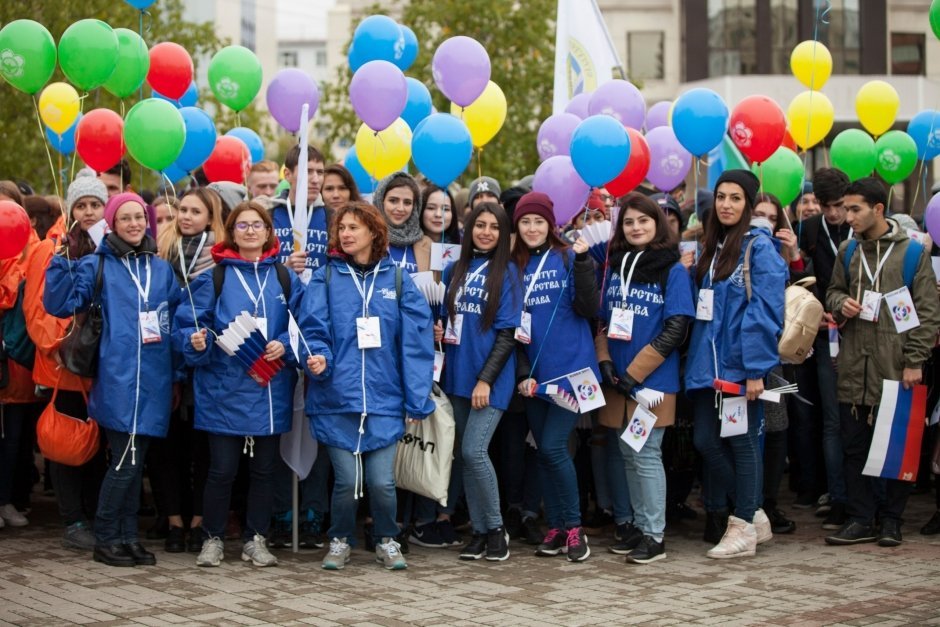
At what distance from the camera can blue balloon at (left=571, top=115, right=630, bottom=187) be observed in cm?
775

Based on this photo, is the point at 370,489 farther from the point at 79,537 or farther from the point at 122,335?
the point at 79,537

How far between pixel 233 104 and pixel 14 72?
7.64 feet

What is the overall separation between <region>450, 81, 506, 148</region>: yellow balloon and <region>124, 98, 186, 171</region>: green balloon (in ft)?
8.09

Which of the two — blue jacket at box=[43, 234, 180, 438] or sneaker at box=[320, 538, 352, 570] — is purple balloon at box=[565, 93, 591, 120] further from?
sneaker at box=[320, 538, 352, 570]

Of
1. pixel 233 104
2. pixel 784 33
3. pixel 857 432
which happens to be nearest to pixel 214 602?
pixel 857 432

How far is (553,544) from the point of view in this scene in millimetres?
7844

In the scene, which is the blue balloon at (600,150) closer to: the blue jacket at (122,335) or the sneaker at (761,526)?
the sneaker at (761,526)

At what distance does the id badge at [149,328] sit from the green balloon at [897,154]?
5.68m

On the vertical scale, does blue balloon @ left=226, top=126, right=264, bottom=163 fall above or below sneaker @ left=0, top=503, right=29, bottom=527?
above

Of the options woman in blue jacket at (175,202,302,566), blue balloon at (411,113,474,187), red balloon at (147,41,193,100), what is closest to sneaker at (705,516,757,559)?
woman in blue jacket at (175,202,302,566)

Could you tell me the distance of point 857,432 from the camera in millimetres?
Answer: 8172

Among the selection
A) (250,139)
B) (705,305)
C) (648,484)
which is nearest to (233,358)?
(648,484)

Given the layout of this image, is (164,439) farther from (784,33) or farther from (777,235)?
(784,33)

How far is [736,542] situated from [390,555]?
2062 mm
